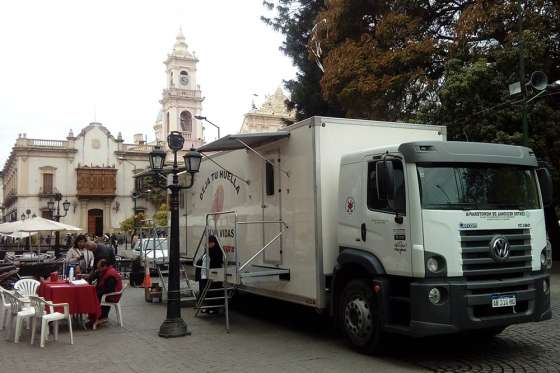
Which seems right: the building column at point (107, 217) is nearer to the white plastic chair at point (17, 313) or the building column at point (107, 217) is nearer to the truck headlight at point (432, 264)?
the white plastic chair at point (17, 313)

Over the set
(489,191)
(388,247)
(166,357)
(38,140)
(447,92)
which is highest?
(38,140)

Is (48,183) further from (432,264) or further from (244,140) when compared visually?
(432,264)

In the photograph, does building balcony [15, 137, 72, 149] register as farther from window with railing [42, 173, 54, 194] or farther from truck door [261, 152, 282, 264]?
truck door [261, 152, 282, 264]

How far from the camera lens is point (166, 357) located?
7.97 m

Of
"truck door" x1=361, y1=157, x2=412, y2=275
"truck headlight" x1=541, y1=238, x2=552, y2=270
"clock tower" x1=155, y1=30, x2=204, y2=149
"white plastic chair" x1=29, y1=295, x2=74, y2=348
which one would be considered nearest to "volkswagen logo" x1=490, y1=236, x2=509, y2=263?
"truck headlight" x1=541, y1=238, x2=552, y2=270

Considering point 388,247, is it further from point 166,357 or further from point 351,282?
point 166,357

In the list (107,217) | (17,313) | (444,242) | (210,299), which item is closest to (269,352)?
(210,299)

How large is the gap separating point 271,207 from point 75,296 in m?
3.82

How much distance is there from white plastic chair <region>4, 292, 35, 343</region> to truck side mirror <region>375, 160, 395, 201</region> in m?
5.96

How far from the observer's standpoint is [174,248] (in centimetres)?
973

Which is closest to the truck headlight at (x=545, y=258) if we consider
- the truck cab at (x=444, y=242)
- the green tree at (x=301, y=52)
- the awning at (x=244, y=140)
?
the truck cab at (x=444, y=242)

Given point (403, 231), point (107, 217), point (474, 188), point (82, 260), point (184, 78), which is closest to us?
point (403, 231)

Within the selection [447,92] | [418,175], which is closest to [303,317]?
[418,175]

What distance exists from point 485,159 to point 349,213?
77.9 inches
